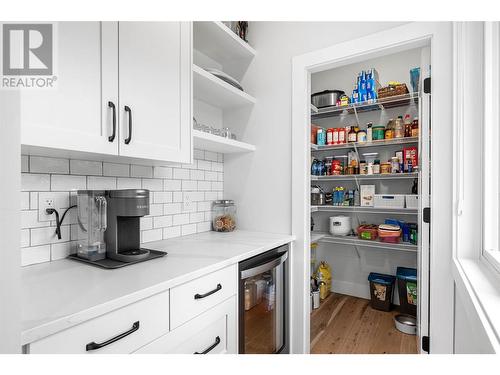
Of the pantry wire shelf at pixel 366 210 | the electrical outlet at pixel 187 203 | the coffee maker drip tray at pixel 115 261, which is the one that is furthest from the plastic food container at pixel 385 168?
the coffee maker drip tray at pixel 115 261

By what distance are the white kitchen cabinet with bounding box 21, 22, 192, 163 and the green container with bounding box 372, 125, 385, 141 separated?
2097mm

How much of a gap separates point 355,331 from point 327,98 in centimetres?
229

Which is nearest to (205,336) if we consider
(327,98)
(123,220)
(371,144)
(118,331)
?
(118,331)

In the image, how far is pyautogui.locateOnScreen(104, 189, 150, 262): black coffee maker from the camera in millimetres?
1216

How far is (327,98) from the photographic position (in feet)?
9.99

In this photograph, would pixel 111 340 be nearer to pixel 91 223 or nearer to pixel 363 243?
pixel 91 223

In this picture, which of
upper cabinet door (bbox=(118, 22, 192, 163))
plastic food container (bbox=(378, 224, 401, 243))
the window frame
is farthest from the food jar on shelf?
plastic food container (bbox=(378, 224, 401, 243))

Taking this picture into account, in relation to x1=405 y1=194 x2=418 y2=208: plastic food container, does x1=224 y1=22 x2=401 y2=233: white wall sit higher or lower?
higher

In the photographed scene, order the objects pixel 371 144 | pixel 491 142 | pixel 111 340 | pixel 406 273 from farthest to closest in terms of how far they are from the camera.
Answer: pixel 371 144 → pixel 406 273 → pixel 491 142 → pixel 111 340

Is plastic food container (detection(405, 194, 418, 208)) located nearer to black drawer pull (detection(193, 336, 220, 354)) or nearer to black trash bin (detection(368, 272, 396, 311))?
black trash bin (detection(368, 272, 396, 311))

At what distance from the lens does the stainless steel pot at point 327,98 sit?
9.93 feet

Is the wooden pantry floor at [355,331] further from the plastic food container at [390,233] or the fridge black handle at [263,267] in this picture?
the fridge black handle at [263,267]

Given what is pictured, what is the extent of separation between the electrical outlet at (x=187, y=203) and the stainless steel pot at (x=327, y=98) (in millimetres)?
1910
